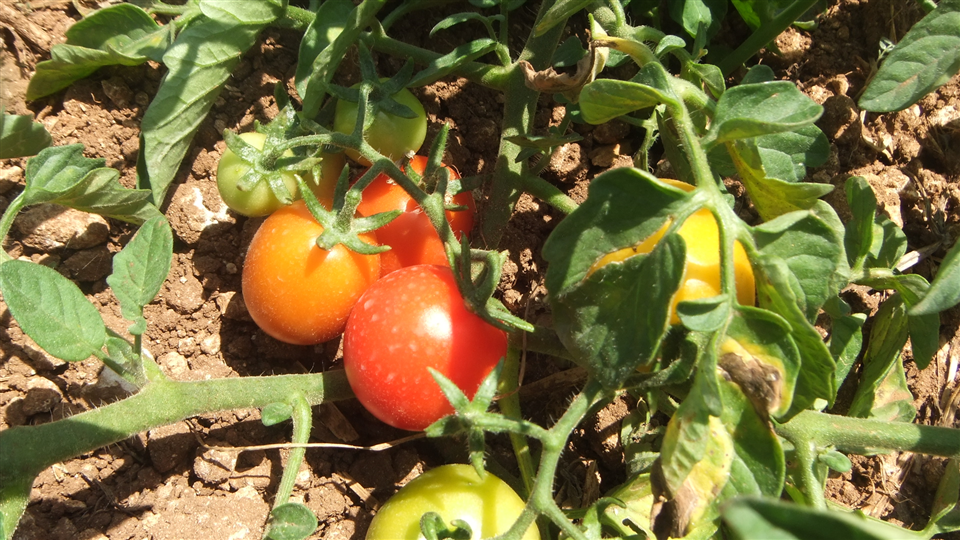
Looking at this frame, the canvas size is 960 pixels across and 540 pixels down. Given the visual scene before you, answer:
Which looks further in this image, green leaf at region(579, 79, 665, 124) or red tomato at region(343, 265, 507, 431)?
red tomato at region(343, 265, 507, 431)

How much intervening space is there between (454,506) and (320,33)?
42.4 inches

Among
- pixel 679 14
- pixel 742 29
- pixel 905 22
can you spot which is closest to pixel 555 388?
pixel 679 14

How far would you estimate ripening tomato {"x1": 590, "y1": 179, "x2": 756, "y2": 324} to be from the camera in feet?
3.92

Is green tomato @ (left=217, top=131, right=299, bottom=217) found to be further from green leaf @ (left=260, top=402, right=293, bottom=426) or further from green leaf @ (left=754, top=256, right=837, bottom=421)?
green leaf @ (left=754, top=256, right=837, bottom=421)

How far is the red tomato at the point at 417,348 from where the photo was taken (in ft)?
4.67

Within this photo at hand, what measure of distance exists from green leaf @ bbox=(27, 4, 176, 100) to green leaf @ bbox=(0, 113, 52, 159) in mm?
258

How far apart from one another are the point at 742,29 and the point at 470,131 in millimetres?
863

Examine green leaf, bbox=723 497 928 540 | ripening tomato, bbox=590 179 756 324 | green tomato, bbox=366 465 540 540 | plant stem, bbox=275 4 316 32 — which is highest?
plant stem, bbox=275 4 316 32

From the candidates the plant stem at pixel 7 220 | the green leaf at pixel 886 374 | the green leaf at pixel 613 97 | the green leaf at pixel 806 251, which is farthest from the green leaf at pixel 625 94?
the plant stem at pixel 7 220

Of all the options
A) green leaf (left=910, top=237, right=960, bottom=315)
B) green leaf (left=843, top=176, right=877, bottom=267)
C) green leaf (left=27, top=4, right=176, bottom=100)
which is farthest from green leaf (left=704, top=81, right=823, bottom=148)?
green leaf (left=27, top=4, right=176, bottom=100)

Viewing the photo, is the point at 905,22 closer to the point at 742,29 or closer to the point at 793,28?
the point at 793,28

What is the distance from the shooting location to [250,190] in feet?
5.25

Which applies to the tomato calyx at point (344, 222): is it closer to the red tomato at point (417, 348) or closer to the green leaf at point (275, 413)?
the red tomato at point (417, 348)

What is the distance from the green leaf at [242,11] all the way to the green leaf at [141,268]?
460 millimetres
